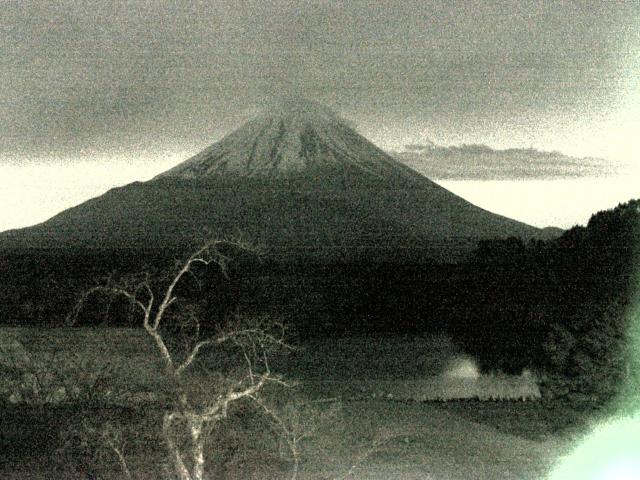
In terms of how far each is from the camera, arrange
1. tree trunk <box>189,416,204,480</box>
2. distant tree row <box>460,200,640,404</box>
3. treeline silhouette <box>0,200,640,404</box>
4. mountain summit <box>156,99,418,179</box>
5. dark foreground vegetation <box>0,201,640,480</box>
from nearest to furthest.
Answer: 1. tree trunk <box>189,416,204,480</box>
2. dark foreground vegetation <box>0,201,640,480</box>
3. distant tree row <box>460,200,640,404</box>
4. treeline silhouette <box>0,200,640,404</box>
5. mountain summit <box>156,99,418,179</box>

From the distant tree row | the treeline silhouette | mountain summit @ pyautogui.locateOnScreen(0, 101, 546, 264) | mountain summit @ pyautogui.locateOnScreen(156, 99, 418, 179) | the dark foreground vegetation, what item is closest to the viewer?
the dark foreground vegetation

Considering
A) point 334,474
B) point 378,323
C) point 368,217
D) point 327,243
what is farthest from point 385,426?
point 368,217

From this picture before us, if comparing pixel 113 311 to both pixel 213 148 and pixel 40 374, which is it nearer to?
pixel 40 374

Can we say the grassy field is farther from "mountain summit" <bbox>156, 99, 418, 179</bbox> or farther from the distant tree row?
"mountain summit" <bbox>156, 99, 418, 179</bbox>

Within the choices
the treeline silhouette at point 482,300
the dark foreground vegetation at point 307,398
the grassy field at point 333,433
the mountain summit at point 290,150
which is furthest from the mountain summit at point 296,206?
the grassy field at point 333,433

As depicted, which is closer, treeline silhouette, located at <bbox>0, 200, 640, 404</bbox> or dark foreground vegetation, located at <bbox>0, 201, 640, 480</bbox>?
dark foreground vegetation, located at <bbox>0, 201, 640, 480</bbox>

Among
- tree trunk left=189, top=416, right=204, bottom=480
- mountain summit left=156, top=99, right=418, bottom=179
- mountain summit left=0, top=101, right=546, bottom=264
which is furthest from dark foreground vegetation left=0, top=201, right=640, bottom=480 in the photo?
mountain summit left=156, top=99, right=418, bottom=179
